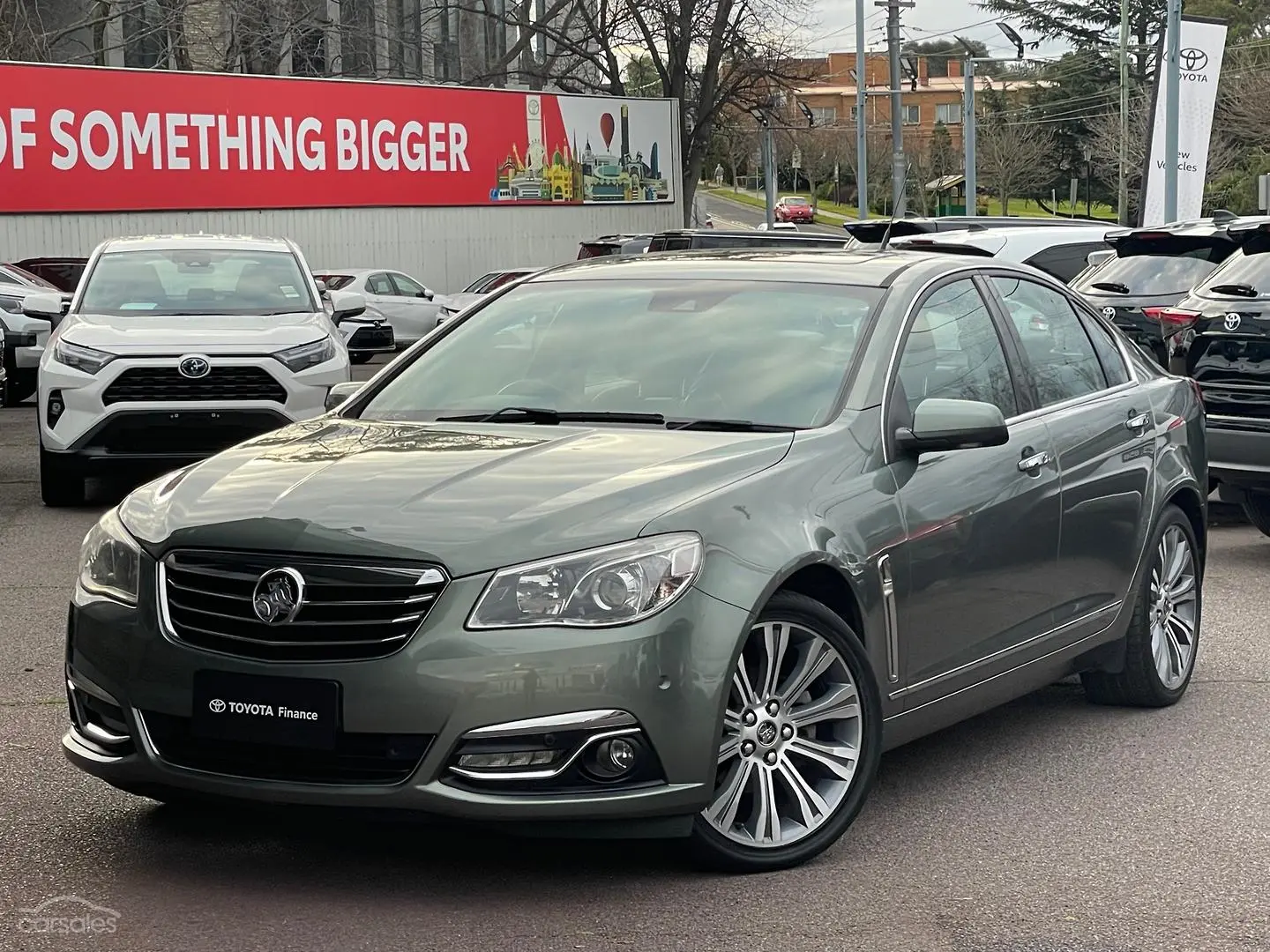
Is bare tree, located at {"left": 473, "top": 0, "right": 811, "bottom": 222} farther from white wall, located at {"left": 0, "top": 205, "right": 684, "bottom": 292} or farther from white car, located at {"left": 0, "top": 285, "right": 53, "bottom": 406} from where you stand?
white car, located at {"left": 0, "top": 285, "right": 53, "bottom": 406}

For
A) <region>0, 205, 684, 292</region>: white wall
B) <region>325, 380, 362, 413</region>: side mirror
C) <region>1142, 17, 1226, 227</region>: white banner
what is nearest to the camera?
<region>325, 380, 362, 413</region>: side mirror

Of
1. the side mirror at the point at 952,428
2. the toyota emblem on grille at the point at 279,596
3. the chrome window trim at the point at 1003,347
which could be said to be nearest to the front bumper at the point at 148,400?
the chrome window trim at the point at 1003,347

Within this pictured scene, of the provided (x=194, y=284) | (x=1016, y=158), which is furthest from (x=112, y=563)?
(x=1016, y=158)

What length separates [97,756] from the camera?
15.5 feet

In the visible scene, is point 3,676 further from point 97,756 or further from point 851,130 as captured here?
point 851,130

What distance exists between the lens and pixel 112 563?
4.77 m

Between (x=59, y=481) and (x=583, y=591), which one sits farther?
(x=59, y=481)

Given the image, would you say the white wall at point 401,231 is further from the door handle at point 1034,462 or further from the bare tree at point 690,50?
the door handle at point 1034,462

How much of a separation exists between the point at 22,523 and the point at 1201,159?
21740mm

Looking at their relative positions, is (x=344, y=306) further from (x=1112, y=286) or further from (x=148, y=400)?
(x=1112, y=286)

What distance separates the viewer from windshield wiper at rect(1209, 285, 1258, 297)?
10.3 metres

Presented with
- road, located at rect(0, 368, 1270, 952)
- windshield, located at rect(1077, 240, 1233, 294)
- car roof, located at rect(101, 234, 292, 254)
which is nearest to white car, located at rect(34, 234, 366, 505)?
car roof, located at rect(101, 234, 292, 254)

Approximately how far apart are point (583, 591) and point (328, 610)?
1.89 feet

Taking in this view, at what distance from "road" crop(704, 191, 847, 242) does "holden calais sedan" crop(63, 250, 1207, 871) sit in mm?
81122
